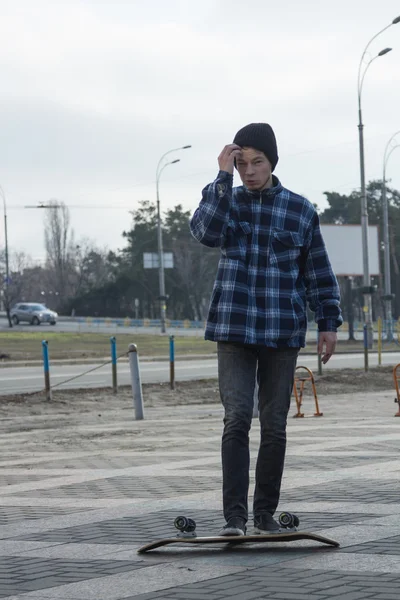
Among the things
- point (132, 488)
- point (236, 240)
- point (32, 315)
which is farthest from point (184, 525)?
point (32, 315)

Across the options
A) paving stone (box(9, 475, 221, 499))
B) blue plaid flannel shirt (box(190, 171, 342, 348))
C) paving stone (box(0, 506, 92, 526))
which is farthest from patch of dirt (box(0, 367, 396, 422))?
blue plaid flannel shirt (box(190, 171, 342, 348))

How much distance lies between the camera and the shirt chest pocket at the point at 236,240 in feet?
18.5

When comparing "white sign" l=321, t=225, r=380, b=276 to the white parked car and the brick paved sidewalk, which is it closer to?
the white parked car

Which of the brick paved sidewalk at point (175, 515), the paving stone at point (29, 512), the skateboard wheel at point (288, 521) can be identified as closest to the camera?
the brick paved sidewalk at point (175, 515)

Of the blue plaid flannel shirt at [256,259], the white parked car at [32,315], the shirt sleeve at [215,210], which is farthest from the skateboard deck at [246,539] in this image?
the white parked car at [32,315]

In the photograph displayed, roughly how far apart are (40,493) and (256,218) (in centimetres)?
314

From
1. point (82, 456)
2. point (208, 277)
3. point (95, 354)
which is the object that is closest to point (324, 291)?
point (82, 456)

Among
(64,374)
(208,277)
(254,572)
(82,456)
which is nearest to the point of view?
(254,572)

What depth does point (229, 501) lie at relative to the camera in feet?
18.4

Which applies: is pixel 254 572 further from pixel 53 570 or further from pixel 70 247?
pixel 70 247

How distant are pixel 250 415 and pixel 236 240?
2.70 ft

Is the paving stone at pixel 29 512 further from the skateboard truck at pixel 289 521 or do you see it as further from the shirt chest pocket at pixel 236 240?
the shirt chest pocket at pixel 236 240

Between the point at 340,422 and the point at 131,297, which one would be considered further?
the point at 131,297

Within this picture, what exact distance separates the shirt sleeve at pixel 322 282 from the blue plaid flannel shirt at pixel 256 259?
0.05 feet
